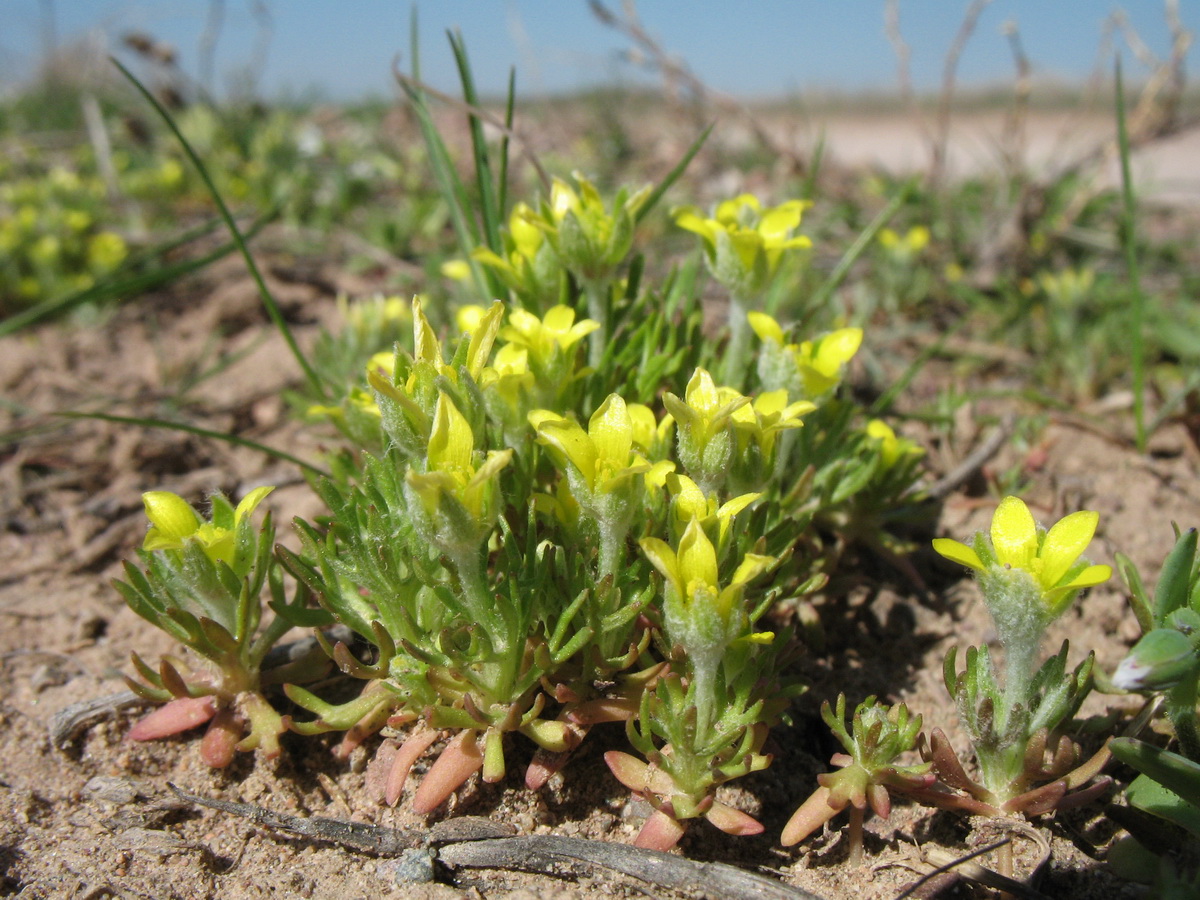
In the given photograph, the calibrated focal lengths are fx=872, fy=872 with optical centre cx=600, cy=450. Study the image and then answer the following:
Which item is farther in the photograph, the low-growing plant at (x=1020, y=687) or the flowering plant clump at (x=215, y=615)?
the flowering plant clump at (x=215, y=615)

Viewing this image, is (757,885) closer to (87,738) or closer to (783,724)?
(783,724)

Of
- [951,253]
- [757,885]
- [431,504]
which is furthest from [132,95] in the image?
[757,885]

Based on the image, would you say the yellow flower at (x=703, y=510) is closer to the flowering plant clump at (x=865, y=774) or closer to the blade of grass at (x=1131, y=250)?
the flowering plant clump at (x=865, y=774)

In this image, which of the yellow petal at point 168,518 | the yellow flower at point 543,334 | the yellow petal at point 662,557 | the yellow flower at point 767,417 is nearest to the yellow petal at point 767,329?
the yellow flower at point 767,417

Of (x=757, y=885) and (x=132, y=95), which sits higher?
(x=132, y=95)

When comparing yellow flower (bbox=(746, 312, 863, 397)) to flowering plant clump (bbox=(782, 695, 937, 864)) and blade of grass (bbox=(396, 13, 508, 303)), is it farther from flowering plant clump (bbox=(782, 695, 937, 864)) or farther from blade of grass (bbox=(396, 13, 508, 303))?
blade of grass (bbox=(396, 13, 508, 303))

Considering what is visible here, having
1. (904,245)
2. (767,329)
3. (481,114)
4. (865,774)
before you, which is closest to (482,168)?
(481,114)

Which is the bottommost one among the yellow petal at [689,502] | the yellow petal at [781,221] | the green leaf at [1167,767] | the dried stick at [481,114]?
the green leaf at [1167,767]

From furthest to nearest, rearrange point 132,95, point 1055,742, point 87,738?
point 132,95
point 87,738
point 1055,742
